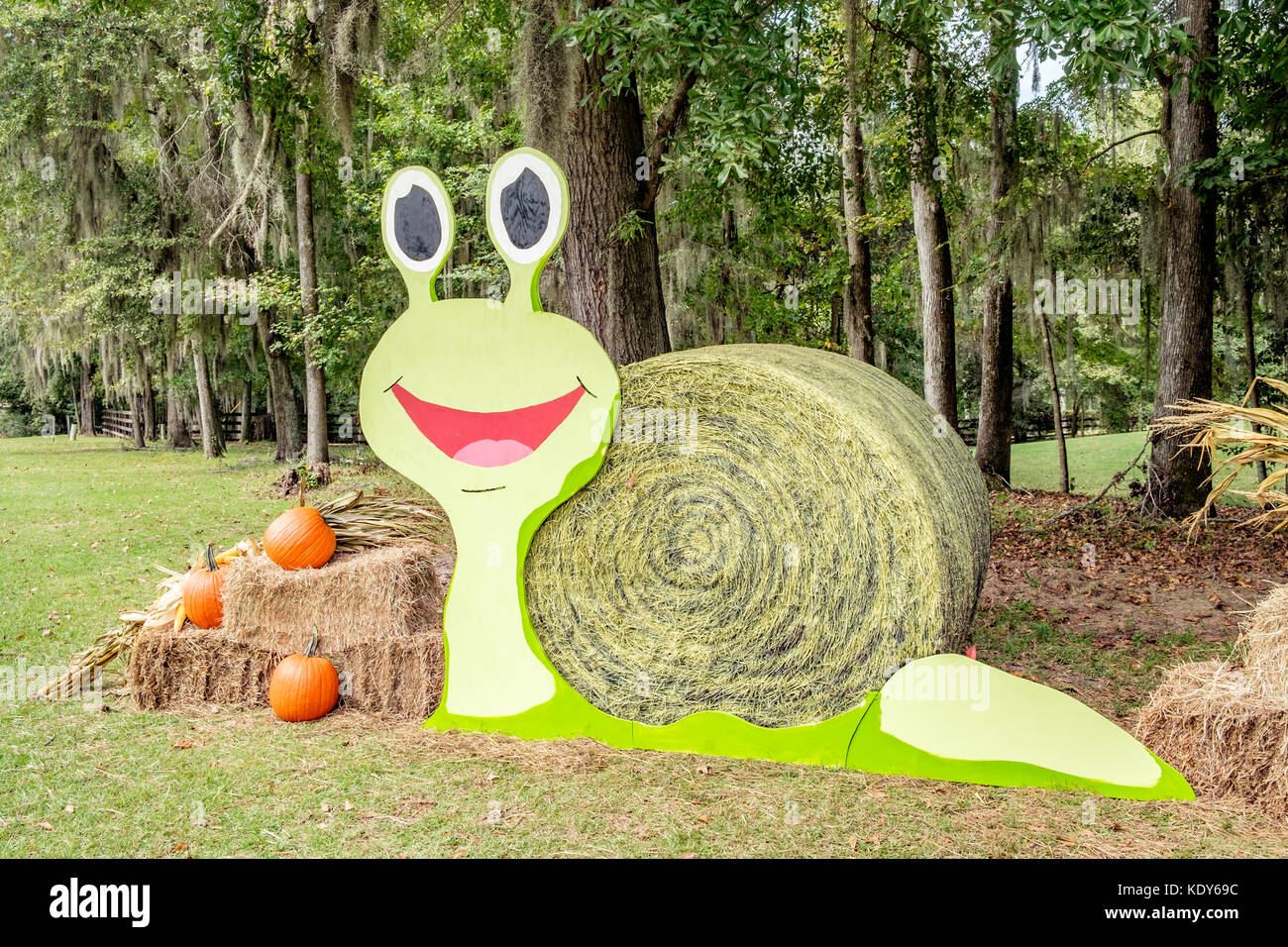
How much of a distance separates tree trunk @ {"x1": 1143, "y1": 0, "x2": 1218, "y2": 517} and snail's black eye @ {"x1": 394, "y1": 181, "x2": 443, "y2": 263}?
7834 mm

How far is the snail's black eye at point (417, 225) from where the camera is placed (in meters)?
4.95

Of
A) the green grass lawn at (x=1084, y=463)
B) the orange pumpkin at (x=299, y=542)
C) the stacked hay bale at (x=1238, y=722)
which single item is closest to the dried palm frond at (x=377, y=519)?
the orange pumpkin at (x=299, y=542)

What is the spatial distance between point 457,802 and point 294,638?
1.85m

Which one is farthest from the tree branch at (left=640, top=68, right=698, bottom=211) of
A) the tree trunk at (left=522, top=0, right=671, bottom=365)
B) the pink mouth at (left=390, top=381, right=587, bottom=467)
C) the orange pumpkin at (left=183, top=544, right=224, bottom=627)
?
the orange pumpkin at (left=183, top=544, right=224, bottom=627)

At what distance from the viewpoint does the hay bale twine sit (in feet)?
13.9

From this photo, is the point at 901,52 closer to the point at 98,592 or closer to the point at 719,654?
the point at 719,654

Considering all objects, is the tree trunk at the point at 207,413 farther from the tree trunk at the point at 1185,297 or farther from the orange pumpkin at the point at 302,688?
the tree trunk at the point at 1185,297

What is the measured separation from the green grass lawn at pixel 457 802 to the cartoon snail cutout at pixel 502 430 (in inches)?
6.2

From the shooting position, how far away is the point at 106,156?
18.0m

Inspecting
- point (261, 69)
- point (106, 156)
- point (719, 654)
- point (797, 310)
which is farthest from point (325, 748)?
→ point (106, 156)

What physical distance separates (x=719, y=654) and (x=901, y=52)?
7203mm

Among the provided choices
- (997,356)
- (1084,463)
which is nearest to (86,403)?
(997,356)

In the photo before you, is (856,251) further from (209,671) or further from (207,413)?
(207,413)

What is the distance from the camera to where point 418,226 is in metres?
4.99
